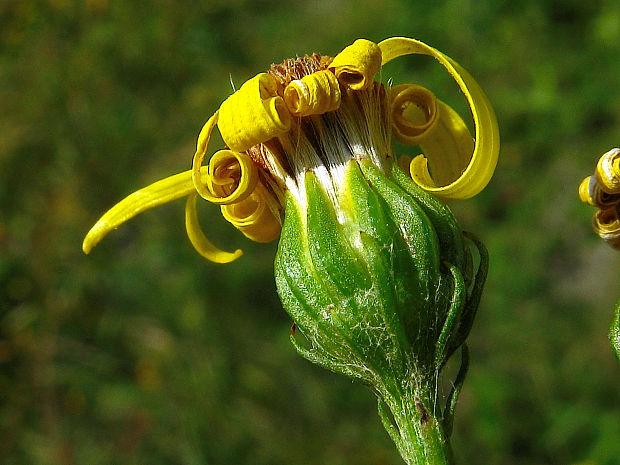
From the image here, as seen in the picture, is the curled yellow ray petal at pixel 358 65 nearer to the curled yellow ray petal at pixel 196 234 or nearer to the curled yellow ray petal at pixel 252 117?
the curled yellow ray petal at pixel 252 117

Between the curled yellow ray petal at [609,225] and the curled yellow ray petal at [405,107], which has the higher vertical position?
the curled yellow ray petal at [405,107]

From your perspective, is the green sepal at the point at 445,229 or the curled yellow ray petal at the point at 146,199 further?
the curled yellow ray petal at the point at 146,199

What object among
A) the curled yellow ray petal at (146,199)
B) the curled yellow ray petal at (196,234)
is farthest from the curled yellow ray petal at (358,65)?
the curled yellow ray petal at (196,234)

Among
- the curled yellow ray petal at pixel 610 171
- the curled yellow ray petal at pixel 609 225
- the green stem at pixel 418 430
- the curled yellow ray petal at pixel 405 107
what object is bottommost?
the green stem at pixel 418 430

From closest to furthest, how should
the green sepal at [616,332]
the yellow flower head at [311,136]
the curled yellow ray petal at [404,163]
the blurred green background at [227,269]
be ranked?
the green sepal at [616,332] < the yellow flower head at [311,136] < the curled yellow ray petal at [404,163] < the blurred green background at [227,269]

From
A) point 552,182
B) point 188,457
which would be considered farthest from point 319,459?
point 552,182

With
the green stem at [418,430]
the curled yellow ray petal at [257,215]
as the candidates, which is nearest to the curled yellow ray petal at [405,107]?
the curled yellow ray petal at [257,215]

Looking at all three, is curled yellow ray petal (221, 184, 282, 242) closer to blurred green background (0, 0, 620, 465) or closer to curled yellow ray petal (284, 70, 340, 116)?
curled yellow ray petal (284, 70, 340, 116)

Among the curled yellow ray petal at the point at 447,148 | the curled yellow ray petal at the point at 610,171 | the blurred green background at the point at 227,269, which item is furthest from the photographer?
the blurred green background at the point at 227,269
